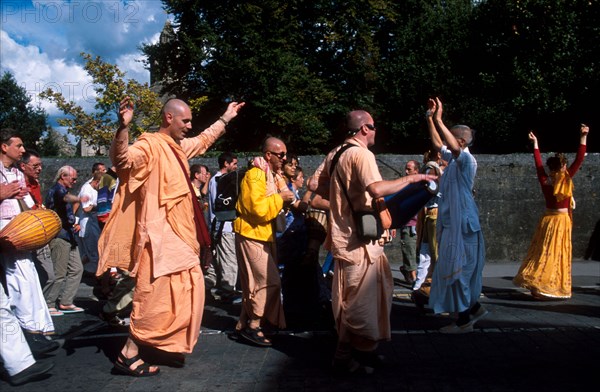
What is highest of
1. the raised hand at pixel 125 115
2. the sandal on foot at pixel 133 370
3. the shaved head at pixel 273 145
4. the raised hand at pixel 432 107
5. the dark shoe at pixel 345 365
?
the raised hand at pixel 432 107

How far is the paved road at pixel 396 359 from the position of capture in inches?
183

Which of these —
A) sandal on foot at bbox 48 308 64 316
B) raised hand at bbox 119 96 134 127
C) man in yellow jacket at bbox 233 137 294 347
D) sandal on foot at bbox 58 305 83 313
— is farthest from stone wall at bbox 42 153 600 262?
raised hand at bbox 119 96 134 127

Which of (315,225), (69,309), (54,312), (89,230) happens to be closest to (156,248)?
(315,225)

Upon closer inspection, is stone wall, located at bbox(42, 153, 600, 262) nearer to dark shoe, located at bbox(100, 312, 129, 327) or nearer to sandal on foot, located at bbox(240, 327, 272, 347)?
dark shoe, located at bbox(100, 312, 129, 327)

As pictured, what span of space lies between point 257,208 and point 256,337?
1175 millimetres

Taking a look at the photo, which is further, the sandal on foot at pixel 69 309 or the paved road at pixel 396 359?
the sandal on foot at pixel 69 309

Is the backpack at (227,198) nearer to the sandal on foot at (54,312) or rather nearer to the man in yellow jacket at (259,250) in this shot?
the man in yellow jacket at (259,250)

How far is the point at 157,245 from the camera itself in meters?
4.91

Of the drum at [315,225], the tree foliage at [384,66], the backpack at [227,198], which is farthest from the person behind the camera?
the tree foliage at [384,66]

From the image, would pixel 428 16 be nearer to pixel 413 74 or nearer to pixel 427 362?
pixel 413 74

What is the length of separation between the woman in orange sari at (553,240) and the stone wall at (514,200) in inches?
136

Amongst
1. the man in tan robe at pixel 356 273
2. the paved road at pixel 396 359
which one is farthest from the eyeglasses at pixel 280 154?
the paved road at pixel 396 359

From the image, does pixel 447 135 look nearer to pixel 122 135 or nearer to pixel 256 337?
pixel 256 337

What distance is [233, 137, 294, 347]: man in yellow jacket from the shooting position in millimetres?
5840
